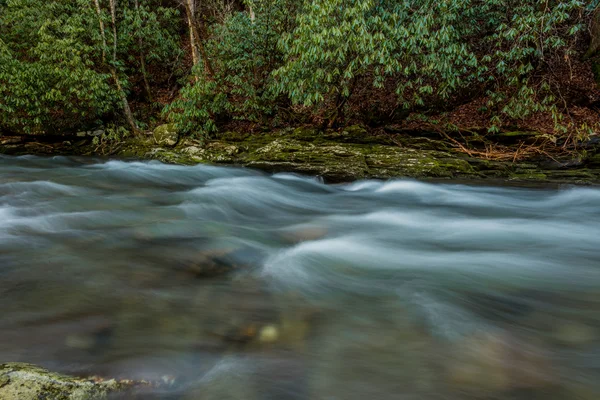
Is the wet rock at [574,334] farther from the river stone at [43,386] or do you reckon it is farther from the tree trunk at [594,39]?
the tree trunk at [594,39]

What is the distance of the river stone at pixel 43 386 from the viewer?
1287mm

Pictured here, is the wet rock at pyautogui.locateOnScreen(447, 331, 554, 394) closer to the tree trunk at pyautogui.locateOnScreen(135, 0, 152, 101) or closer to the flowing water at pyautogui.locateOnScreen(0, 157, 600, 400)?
the flowing water at pyautogui.locateOnScreen(0, 157, 600, 400)

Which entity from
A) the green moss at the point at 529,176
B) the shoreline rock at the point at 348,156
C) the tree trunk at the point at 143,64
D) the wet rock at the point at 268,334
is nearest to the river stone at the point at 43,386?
the wet rock at the point at 268,334

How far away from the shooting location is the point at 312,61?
299 inches

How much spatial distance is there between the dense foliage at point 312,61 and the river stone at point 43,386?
683 cm

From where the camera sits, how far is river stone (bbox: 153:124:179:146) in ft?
32.4

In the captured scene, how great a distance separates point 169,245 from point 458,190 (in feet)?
14.8

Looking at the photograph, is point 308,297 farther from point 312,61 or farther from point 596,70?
point 596,70

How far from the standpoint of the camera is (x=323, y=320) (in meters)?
2.26

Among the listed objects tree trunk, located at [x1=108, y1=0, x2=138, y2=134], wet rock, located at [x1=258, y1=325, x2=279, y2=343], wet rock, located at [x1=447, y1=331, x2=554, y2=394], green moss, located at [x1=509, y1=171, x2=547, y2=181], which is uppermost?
tree trunk, located at [x1=108, y1=0, x2=138, y2=134]

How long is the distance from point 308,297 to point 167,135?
856 cm

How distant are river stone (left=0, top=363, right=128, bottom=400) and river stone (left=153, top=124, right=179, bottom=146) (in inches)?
353

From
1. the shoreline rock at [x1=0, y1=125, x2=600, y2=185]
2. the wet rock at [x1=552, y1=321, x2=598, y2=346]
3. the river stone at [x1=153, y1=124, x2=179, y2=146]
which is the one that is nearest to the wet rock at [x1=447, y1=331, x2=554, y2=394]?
the wet rock at [x1=552, y1=321, x2=598, y2=346]

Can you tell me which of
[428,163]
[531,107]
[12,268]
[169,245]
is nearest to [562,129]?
[531,107]
